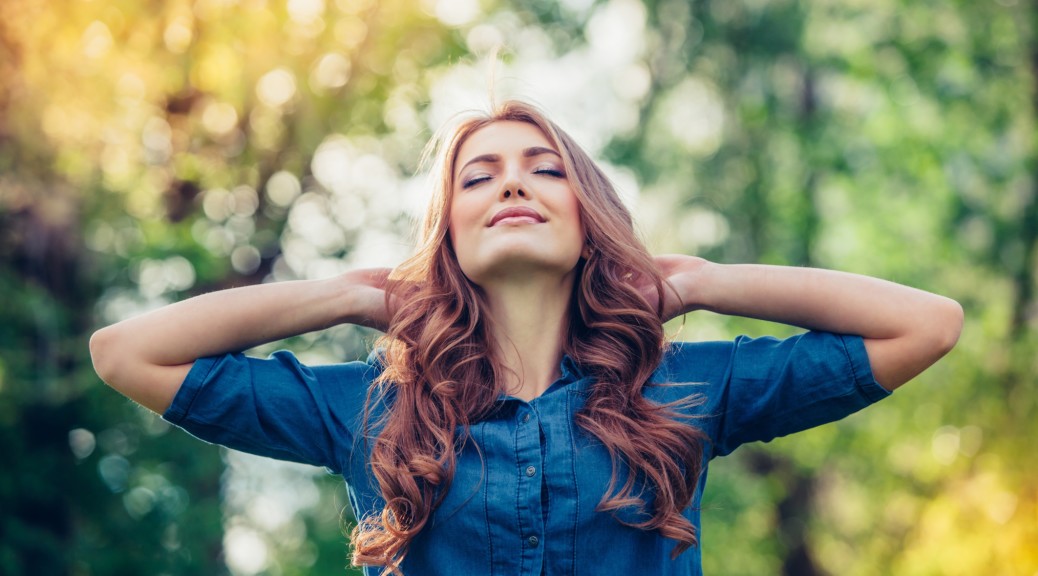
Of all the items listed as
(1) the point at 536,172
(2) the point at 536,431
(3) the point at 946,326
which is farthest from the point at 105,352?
(3) the point at 946,326

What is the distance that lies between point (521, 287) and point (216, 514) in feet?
26.3

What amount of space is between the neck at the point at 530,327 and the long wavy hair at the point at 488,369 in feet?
0.10

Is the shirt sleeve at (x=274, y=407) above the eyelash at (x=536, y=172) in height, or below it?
below

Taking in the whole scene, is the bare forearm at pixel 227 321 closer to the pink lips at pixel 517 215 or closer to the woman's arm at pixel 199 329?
the woman's arm at pixel 199 329

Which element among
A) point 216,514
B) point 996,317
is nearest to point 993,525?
point 996,317

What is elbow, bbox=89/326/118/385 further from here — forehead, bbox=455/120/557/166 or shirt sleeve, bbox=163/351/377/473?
forehead, bbox=455/120/557/166

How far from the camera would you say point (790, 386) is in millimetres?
2402

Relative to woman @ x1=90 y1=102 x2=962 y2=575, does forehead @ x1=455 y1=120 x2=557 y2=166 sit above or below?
above

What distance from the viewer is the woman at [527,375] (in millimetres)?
2305

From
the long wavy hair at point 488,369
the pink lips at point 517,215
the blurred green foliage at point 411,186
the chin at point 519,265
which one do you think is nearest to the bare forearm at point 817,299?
the long wavy hair at point 488,369

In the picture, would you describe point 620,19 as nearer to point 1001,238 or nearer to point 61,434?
point 1001,238

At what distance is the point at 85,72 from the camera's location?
8.00 metres

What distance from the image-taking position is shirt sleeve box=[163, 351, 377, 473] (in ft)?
7.80

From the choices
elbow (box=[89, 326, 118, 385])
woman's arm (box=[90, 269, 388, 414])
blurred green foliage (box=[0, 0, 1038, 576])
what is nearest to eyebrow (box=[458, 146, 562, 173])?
woman's arm (box=[90, 269, 388, 414])
